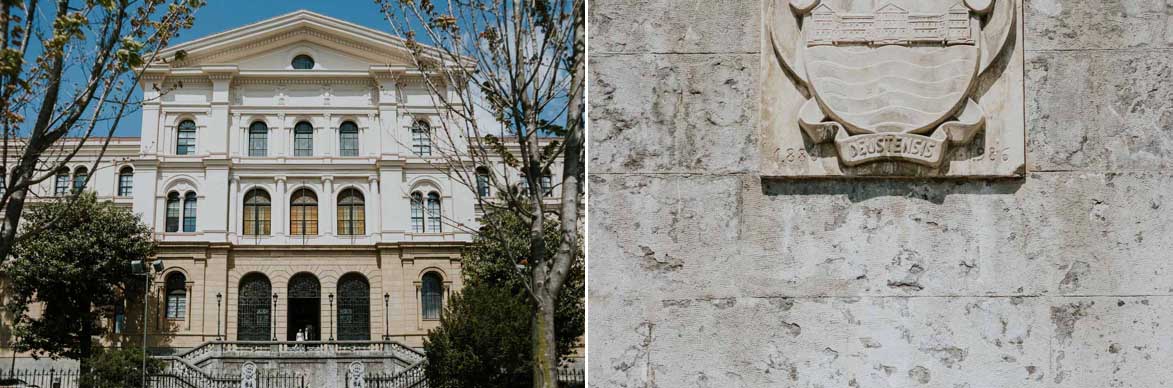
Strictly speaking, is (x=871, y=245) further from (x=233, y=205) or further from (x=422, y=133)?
(x=233, y=205)

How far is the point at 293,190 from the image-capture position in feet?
183

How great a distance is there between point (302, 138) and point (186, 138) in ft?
16.9

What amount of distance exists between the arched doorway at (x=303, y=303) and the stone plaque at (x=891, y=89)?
5178 cm

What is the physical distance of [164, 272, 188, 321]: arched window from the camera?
172 feet

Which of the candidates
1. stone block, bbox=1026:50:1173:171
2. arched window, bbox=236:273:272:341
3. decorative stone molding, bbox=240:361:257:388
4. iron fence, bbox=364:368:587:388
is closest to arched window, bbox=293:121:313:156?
arched window, bbox=236:273:272:341

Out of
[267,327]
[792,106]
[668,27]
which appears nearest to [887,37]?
[792,106]

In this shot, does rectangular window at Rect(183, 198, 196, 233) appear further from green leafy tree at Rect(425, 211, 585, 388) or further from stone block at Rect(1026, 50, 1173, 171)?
stone block at Rect(1026, 50, 1173, 171)

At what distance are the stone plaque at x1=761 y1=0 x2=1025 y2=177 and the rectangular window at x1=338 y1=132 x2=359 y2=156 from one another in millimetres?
53530

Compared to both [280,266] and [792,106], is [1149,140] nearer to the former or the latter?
[792,106]

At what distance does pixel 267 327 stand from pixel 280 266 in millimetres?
2817

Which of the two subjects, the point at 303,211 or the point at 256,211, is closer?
the point at 256,211

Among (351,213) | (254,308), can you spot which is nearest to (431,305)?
(351,213)

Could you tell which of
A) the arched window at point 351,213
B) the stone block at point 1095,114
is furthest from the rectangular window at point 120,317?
the stone block at point 1095,114

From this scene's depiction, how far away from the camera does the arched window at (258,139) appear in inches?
2224
